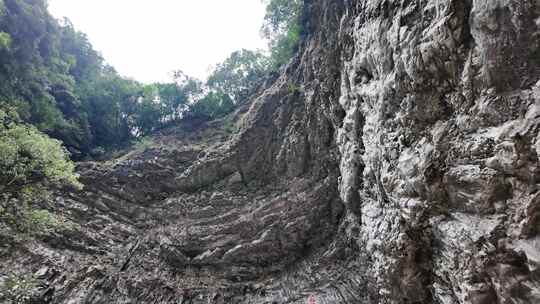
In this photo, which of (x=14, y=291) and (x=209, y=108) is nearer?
(x=14, y=291)

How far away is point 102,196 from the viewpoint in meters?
12.9

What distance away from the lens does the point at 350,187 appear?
9.91 m

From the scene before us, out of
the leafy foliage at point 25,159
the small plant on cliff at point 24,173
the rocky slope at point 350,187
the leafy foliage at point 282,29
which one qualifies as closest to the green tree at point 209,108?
the rocky slope at point 350,187

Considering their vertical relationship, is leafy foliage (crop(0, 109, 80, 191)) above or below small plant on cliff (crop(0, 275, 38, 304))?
above

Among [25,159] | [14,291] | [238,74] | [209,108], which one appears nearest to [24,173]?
[25,159]

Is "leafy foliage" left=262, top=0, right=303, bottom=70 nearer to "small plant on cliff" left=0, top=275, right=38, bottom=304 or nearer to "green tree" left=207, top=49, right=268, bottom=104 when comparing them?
"green tree" left=207, top=49, right=268, bottom=104

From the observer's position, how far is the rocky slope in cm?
412

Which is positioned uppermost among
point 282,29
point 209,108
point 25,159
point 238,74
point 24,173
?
point 282,29

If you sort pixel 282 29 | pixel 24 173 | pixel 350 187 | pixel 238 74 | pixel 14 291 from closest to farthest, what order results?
pixel 14 291 < pixel 24 173 < pixel 350 187 < pixel 282 29 < pixel 238 74

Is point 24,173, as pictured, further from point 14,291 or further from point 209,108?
point 209,108

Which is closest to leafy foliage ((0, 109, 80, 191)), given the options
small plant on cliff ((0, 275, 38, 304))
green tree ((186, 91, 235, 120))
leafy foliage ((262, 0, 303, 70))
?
small plant on cliff ((0, 275, 38, 304))

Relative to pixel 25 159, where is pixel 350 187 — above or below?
below

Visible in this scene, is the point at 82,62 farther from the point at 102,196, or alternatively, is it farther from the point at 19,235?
the point at 19,235

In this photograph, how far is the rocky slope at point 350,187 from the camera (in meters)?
4.12
